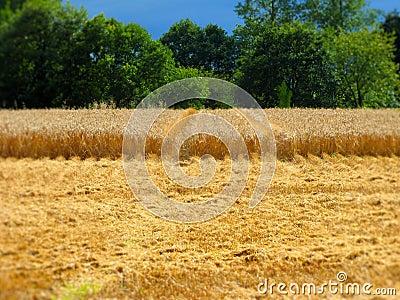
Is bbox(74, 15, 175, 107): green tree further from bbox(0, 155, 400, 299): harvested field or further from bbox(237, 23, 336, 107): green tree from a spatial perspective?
bbox(237, 23, 336, 107): green tree

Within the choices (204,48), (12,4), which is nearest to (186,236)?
(12,4)

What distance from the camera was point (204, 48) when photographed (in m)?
5.68

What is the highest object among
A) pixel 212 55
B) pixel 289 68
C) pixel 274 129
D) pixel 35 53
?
pixel 212 55

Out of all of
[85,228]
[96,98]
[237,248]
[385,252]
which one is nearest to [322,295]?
[385,252]

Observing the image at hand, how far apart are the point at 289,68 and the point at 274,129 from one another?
987mm

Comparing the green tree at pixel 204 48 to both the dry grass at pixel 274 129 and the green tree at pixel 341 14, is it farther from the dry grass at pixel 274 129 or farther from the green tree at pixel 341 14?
the green tree at pixel 341 14

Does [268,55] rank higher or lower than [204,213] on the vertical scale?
higher

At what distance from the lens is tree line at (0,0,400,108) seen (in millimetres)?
3355

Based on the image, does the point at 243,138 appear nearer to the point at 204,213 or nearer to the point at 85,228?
the point at 204,213

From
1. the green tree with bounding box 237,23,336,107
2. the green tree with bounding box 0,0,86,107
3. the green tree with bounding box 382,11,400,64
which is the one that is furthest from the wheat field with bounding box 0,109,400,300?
the green tree with bounding box 382,11,400,64

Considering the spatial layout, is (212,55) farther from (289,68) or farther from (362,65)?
(362,65)

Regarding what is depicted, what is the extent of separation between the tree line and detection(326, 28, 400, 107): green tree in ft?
0.05

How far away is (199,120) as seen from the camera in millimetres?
5672

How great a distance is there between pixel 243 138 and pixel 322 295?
8.36ft
